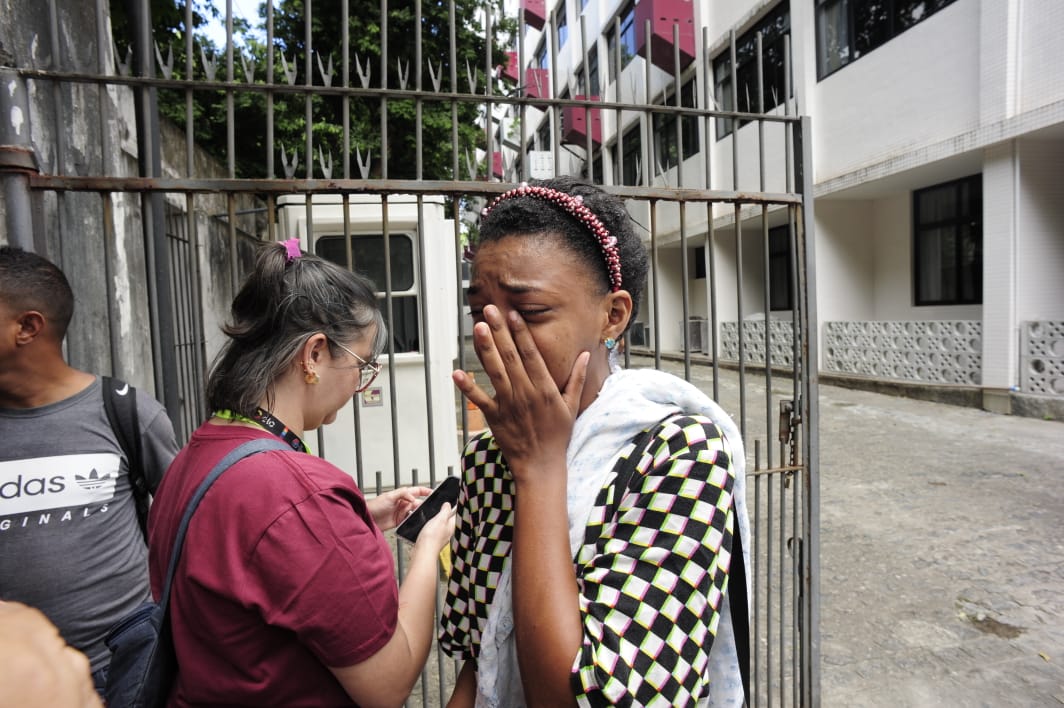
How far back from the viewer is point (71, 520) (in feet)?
5.30

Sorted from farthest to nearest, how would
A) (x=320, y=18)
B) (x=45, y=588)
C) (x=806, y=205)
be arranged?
(x=320, y=18), (x=806, y=205), (x=45, y=588)

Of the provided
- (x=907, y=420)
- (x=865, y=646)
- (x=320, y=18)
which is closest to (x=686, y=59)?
(x=320, y=18)

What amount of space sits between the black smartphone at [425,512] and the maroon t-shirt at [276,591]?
0.39 meters

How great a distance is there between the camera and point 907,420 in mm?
7867

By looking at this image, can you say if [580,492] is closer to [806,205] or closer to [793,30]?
[806,205]

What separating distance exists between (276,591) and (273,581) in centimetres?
2

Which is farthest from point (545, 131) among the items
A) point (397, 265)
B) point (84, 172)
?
point (84, 172)

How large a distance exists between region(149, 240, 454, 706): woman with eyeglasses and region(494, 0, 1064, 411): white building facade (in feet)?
13.1

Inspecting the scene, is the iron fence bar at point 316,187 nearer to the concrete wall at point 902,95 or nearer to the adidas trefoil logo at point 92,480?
the adidas trefoil logo at point 92,480

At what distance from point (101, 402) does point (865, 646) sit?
3.42m

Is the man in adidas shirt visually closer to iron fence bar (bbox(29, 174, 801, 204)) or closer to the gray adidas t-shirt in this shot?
the gray adidas t-shirt

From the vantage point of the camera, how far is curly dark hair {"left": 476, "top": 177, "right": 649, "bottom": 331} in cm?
105

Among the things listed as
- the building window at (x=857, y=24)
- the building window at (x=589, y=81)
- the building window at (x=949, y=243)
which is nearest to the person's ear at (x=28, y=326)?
the building window at (x=589, y=81)

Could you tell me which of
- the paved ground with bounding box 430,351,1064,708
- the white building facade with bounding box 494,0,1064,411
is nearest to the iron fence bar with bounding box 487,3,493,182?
the paved ground with bounding box 430,351,1064,708
